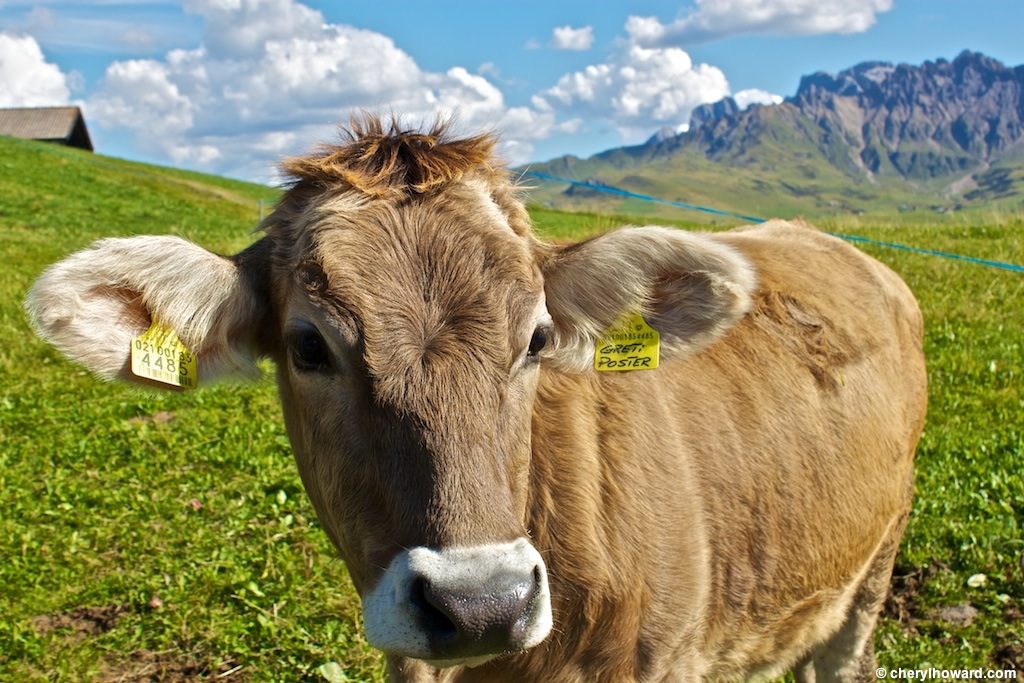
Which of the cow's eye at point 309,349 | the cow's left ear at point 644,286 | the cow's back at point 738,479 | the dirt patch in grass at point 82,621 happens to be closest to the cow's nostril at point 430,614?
the cow's eye at point 309,349

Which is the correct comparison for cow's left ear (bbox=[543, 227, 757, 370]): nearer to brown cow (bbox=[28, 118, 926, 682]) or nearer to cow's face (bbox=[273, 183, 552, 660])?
brown cow (bbox=[28, 118, 926, 682])

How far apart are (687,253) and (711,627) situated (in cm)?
177

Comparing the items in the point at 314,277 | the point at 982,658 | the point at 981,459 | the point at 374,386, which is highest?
the point at 314,277

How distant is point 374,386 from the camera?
2777 mm

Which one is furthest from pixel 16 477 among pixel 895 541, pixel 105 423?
pixel 895 541

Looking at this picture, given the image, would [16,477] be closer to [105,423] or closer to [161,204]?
[105,423]

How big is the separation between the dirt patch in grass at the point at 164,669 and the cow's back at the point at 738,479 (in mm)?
2427

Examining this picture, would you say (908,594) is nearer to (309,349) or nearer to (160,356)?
(309,349)

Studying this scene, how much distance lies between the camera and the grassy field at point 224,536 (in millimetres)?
5230

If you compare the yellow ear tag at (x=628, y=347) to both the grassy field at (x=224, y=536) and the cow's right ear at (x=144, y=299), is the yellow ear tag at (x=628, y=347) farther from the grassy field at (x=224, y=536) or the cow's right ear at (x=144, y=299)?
the cow's right ear at (x=144, y=299)

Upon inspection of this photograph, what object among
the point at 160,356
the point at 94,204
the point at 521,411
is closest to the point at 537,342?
the point at 521,411

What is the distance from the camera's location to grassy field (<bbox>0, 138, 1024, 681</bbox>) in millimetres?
5230

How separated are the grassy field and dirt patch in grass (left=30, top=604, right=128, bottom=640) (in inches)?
0.5

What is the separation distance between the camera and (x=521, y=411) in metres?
3.11
